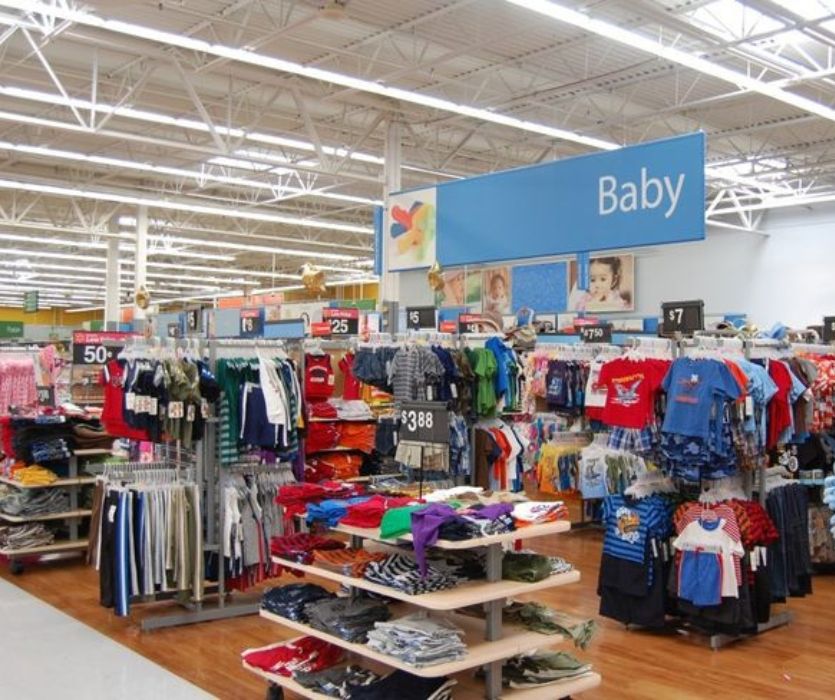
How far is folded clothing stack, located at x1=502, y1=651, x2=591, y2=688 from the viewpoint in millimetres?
4148

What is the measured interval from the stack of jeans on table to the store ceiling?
5.62 metres

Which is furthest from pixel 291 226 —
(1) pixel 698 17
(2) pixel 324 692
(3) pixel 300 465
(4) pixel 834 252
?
(2) pixel 324 692

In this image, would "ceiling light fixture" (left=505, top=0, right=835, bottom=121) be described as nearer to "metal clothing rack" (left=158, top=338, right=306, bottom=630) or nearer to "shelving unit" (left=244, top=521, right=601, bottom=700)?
"metal clothing rack" (left=158, top=338, right=306, bottom=630)

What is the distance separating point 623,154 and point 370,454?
144 inches

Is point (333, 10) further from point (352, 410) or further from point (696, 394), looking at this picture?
point (696, 394)

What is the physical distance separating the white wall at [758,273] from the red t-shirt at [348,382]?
10458 mm

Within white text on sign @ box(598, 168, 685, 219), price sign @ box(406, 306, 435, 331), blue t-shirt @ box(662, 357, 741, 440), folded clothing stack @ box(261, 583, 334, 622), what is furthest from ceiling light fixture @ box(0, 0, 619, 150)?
Result: folded clothing stack @ box(261, 583, 334, 622)

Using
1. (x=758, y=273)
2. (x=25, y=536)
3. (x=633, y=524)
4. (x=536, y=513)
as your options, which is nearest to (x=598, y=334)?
(x=633, y=524)

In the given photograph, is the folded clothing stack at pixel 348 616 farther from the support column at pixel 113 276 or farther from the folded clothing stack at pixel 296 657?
the support column at pixel 113 276

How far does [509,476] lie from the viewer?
652 centimetres

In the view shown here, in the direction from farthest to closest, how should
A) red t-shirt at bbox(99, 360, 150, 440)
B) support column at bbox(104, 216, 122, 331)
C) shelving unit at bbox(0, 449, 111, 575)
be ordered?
support column at bbox(104, 216, 122, 331) < shelving unit at bbox(0, 449, 111, 575) < red t-shirt at bbox(99, 360, 150, 440)

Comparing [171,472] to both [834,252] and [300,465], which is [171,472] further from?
[834,252]

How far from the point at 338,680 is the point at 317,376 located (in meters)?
3.04

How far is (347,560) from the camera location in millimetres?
4289
